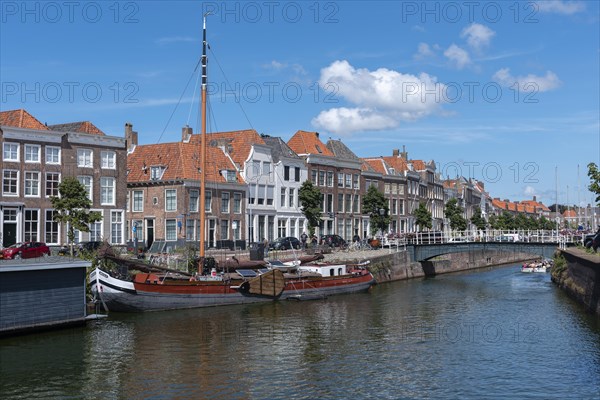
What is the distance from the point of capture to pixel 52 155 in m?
57.2

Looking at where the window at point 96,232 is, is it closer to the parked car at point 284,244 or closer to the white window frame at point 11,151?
the white window frame at point 11,151

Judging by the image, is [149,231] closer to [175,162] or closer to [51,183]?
[175,162]

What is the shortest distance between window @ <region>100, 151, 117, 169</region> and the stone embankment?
127 ft

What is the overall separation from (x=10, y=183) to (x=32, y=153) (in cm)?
310

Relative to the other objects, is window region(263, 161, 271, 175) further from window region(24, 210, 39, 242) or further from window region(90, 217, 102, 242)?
window region(24, 210, 39, 242)

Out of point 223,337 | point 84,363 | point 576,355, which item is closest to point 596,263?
point 576,355

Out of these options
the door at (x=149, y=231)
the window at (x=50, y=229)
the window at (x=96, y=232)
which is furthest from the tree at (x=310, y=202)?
the window at (x=50, y=229)

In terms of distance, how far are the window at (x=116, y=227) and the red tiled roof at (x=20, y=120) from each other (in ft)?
31.8

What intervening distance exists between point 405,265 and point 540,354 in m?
41.4

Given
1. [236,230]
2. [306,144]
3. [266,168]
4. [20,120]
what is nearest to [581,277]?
[236,230]

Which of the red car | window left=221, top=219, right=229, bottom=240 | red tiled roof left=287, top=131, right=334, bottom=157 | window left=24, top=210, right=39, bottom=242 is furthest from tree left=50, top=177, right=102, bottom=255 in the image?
red tiled roof left=287, top=131, right=334, bottom=157

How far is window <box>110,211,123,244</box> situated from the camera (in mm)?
61500

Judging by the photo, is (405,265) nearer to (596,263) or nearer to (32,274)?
(596,263)

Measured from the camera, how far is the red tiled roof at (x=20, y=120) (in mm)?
55750
